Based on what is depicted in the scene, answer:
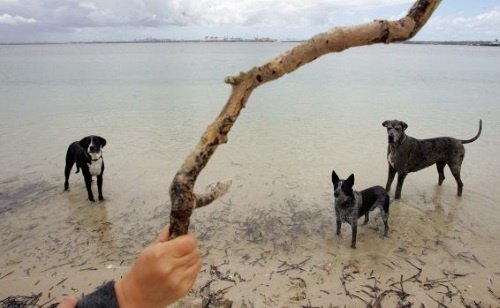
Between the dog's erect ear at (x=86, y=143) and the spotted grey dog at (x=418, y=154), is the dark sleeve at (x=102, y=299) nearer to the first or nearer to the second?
the dog's erect ear at (x=86, y=143)

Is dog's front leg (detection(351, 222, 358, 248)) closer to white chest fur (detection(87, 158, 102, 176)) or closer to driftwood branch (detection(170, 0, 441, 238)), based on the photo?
driftwood branch (detection(170, 0, 441, 238))

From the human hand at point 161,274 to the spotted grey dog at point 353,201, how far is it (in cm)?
403

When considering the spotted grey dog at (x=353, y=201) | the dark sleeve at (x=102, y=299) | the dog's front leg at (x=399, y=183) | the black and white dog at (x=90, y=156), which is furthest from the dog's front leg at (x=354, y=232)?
the black and white dog at (x=90, y=156)

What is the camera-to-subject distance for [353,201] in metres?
5.54

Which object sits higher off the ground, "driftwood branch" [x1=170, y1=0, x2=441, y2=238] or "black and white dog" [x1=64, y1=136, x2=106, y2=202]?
"driftwood branch" [x1=170, y1=0, x2=441, y2=238]

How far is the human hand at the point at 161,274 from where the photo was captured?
58.1 inches

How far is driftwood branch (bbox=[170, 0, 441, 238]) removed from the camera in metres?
1.55

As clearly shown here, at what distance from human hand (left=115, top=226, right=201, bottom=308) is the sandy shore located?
282cm

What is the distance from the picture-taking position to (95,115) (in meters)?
15.5

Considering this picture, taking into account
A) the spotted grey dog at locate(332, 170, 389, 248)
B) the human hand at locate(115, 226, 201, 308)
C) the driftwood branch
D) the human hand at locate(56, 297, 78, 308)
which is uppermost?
the driftwood branch

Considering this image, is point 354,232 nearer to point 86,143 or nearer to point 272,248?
point 272,248

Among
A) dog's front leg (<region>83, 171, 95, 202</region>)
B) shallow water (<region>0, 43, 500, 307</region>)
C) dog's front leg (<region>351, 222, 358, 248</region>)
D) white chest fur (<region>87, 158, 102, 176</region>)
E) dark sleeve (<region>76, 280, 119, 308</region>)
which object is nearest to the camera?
dark sleeve (<region>76, 280, 119, 308</region>)

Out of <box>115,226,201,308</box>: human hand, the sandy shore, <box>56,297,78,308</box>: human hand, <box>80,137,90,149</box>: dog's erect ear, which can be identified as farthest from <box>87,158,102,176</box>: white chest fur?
<box>115,226,201,308</box>: human hand

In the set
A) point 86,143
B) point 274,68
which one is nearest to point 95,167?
point 86,143
